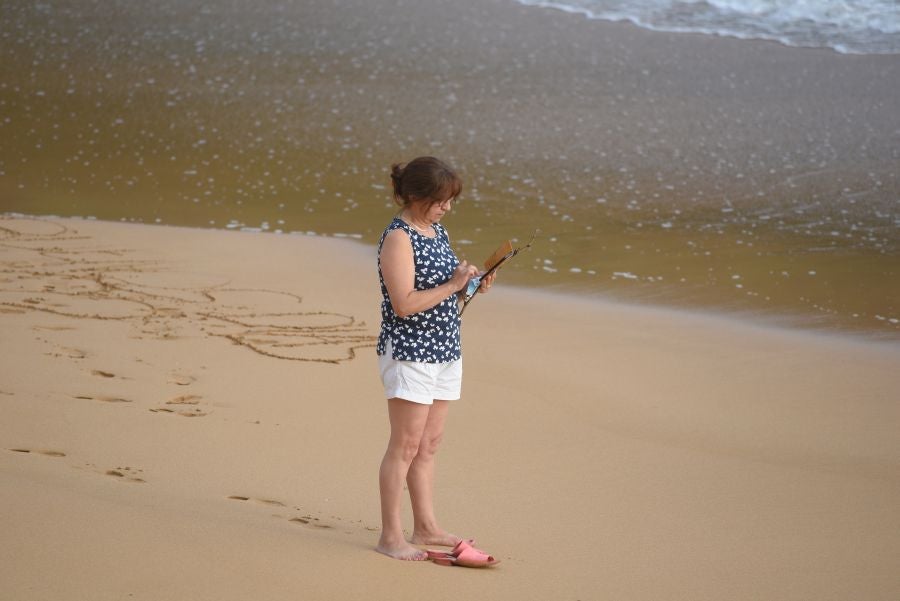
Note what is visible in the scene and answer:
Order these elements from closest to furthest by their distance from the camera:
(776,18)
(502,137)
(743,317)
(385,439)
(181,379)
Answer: (385,439) < (181,379) < (743,317) < (502,137) < (776,18)

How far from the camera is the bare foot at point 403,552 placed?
3.30m

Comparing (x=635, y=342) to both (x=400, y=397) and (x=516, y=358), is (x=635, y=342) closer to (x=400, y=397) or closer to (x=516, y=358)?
(x=516, y=358)

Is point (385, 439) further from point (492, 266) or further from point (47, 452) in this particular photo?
point (492, 266)

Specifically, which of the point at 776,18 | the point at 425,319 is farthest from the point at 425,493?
Result: the point at 776,18

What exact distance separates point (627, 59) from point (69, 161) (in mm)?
7679

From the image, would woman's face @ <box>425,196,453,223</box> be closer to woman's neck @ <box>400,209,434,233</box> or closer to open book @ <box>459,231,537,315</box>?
woman's neck @ <box>400,209,434,233</box>

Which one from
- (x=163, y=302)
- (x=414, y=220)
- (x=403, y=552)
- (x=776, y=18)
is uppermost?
(x=776, y=18)

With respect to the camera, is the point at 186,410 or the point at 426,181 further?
the point at 186,410

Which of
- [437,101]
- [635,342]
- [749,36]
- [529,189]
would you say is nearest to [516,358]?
[635,342]

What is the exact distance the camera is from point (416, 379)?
325 centimetres

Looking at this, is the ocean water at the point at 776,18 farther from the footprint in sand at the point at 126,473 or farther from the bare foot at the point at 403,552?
the bare foot at the point at 403,552

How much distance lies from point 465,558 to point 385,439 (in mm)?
1389

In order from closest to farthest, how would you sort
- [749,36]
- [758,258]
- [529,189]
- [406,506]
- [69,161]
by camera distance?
[406,506], [758,258], [529,189], [69,161], [749,36]

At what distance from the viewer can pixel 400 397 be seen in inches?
128
